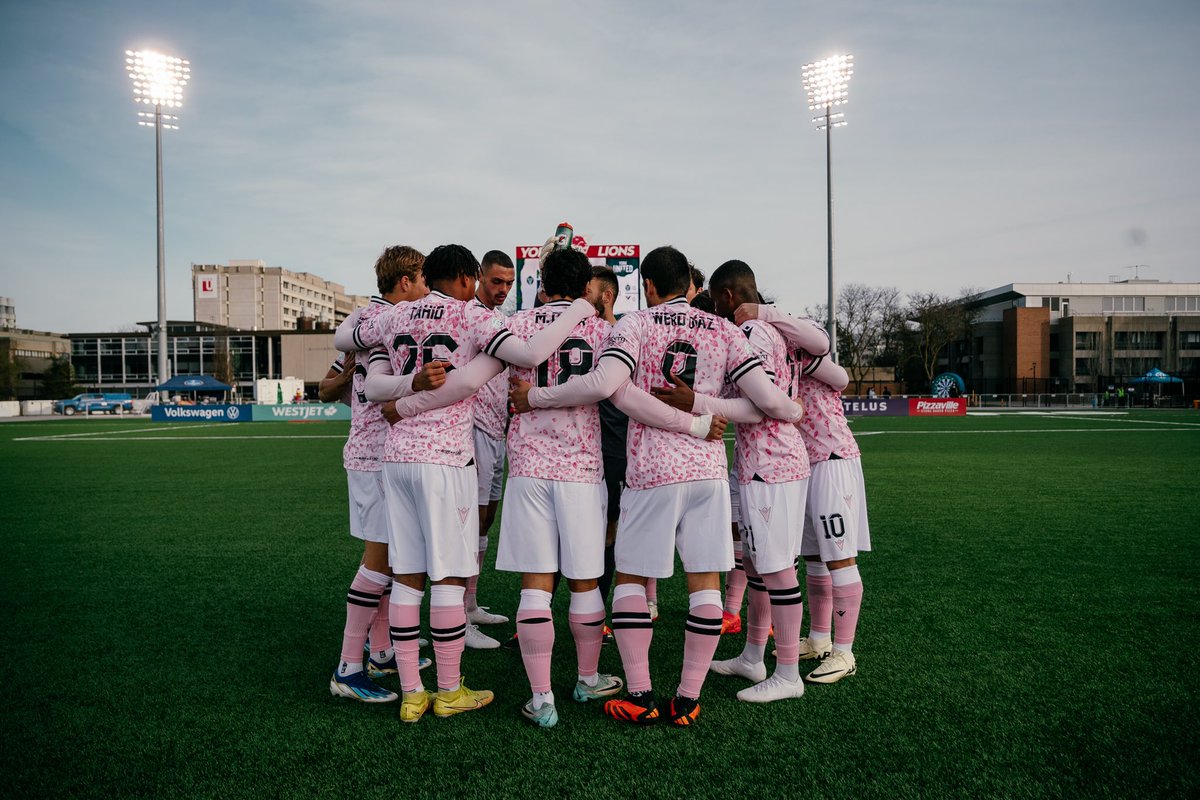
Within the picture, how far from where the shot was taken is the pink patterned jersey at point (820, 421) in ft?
13.2

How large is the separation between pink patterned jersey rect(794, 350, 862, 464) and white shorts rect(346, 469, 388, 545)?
2.32 meters

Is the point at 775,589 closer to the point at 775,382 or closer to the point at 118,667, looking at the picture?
the point at 775,382

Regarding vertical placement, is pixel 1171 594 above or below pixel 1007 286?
below

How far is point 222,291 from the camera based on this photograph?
108m

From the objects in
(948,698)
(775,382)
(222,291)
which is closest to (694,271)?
(775,382)

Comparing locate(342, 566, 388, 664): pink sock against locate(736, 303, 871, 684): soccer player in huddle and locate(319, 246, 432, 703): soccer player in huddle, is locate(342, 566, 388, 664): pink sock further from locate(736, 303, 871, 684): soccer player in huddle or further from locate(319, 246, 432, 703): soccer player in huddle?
locate(736, 303, 871, 684): soccer player in huddle

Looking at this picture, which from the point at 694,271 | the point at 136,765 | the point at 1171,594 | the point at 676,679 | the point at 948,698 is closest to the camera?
the point at 136,765

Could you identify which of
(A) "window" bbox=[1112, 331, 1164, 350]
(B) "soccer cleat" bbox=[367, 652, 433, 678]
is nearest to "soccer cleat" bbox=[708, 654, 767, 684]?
(B) "soccer cleat" bbox=[367, 652, 433, 678]

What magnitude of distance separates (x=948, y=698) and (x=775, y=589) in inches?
40.9

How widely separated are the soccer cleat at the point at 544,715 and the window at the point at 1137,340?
8266cm

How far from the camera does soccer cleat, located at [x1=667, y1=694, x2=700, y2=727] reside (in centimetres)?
338

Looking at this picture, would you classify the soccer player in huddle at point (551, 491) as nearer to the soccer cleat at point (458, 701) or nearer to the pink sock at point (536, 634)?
the pink sock at point (536, 634)

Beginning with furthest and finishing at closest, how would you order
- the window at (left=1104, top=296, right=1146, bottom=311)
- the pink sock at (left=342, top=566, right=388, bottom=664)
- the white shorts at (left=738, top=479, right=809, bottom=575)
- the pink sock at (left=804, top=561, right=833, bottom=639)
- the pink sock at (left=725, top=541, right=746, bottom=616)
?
the window at (left=1104, top=296, right=1146, bottom=311), the pink sock at (left=725, top=541, right=746, bottom=616), the pink sock at (left=804, top=561, right=833, bottom=639), the pink sock at (left=342, top=566, right=388, bottom=664), the white shorts at (left=738, top=479, right=809, bottom=575)

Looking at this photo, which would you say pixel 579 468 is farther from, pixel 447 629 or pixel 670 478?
pixel 447 629
